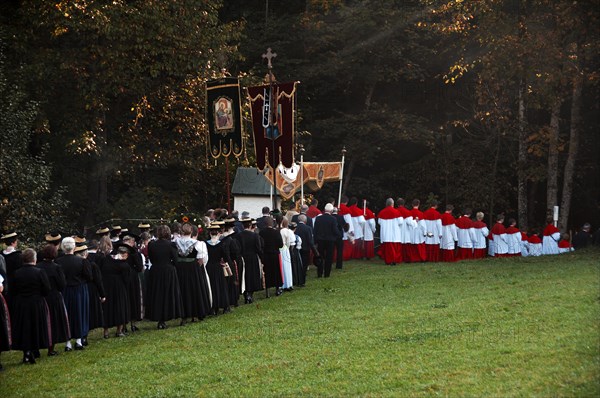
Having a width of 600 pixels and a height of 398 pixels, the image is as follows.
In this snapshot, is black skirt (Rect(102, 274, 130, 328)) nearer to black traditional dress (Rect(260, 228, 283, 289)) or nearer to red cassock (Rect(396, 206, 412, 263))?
black traditional dress (Rect(260, 228, 283, 289))

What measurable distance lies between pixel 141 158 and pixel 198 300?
17.9 meters

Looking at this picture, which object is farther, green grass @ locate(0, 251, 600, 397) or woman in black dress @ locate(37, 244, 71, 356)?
woman in black dress @ locate(37, 244, 71, 356)

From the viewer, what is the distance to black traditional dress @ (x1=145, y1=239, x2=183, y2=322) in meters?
19.1

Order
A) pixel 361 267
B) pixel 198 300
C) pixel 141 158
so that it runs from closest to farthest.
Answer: pixel 198 300, pixel 361 267, pixel 141 158

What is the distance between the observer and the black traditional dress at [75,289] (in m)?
17.2

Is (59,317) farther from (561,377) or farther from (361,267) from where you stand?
(361,267)

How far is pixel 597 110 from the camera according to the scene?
3834cm

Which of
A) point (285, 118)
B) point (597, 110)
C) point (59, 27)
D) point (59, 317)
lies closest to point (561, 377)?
point (59, 317)

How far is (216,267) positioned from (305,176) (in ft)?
39.6

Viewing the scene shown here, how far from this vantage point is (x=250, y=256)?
73.5ft

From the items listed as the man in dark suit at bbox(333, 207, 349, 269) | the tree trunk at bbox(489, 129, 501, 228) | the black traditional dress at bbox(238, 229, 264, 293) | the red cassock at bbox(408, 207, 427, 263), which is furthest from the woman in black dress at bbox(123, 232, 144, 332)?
the tree trunk at bbox(489, 129, 501, 228)

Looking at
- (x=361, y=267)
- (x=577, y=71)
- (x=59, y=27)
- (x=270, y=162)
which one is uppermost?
(x=59, y=27)

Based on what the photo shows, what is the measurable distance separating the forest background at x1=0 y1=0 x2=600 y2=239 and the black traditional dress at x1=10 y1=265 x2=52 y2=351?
1124 centimetres

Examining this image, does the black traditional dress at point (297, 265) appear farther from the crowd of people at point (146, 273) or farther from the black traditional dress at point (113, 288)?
the black traditional dress at point (113, 288)
